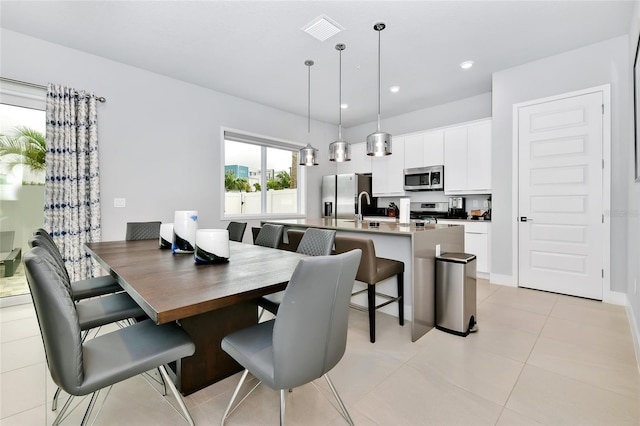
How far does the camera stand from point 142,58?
3.48m

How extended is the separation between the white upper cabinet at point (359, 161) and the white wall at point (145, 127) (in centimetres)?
169

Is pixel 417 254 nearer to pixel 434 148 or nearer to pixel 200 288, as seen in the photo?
pixel 200 288

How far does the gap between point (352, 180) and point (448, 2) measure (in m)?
3.46

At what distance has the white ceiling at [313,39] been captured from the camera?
2.59m

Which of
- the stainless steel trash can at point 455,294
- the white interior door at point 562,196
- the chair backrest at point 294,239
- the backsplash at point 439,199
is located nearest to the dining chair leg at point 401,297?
the stainless steel trash can at point 455,294

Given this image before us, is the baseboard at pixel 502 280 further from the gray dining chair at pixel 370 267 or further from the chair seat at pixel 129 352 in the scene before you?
the chair seat at pixel 129 352

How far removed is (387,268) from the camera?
2436 millimetres

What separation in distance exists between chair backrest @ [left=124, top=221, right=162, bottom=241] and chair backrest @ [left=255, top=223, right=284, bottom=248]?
44.1 inches

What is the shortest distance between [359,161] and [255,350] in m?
5.26

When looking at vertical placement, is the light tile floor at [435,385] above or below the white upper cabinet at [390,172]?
below

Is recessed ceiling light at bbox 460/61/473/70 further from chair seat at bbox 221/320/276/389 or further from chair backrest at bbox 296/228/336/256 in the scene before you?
chair seat at bbox 221/320/276/389

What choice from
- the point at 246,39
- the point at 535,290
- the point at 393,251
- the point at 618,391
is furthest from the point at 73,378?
the point at 535,290

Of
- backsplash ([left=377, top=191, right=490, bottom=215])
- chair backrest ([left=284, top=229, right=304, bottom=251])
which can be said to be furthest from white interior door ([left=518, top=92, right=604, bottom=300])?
chair backrest ([left=284, top=229, right=304, bottom=251])

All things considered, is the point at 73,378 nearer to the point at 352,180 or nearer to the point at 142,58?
the point at 142,58
